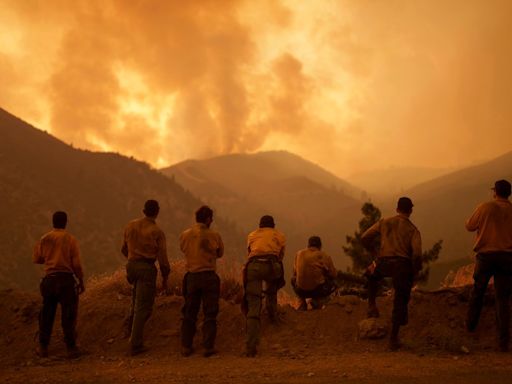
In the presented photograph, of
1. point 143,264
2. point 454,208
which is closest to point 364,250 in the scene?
point 143,264

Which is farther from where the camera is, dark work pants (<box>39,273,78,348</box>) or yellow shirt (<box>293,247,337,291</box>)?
yellow shirt (<box>293,247,337,291</box>)

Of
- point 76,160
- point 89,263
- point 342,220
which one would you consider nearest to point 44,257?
point 89,263

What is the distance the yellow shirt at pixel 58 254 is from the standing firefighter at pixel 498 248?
650 centimetres

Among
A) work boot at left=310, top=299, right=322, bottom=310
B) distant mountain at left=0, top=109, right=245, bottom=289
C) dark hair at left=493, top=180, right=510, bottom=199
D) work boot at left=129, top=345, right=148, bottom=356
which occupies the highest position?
distant mountain at left=0, top=109, right=245, bottom=289

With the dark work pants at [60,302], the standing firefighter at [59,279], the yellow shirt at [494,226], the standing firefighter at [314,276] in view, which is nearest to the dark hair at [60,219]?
the standing firefighter at [59,279]

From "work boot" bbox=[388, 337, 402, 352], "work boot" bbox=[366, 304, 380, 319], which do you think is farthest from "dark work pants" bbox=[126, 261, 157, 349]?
"work boot" bbox=[388, 337, 402, 352]

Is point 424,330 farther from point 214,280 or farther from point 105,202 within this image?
point 105,202

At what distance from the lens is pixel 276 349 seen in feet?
28.1

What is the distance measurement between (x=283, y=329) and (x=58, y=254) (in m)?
4.19

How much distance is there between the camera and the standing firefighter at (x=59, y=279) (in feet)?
27.4

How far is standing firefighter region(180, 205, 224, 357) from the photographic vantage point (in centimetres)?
839

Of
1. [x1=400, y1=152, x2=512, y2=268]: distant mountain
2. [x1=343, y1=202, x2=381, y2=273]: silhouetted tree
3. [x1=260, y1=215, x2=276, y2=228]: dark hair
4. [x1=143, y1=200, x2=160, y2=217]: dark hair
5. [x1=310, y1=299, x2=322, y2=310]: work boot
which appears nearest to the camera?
[x1=143, y1=200, x2=160, y2=217]: dark hair

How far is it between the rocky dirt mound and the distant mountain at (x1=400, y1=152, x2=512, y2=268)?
347 feet

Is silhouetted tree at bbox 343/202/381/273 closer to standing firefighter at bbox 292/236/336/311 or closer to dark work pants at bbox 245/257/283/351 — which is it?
standing firefighter at bbox 292/236/336/311
